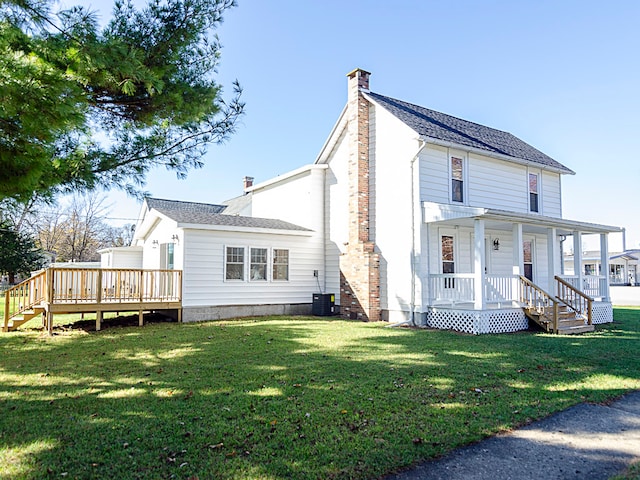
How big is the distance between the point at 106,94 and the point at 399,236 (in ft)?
28.6

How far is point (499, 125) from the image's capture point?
1881cm

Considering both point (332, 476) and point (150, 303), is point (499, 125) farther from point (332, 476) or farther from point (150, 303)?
point (332, 476)

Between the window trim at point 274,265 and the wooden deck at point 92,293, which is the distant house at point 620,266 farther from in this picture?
the wooden deck at point 92,293

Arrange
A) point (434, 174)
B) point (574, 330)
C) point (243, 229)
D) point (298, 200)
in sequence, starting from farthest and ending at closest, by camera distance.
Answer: point (298, 200) → point (243, 229) → point (434, 174) → point (574, 330)

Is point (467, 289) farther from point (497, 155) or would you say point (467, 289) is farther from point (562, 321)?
point (497, 155)

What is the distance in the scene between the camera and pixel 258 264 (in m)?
15.0

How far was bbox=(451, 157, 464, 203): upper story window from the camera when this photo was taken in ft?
44.9

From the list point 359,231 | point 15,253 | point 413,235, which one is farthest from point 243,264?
point 15,253

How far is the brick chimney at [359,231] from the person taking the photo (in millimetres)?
13531

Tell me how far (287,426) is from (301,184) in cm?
1311

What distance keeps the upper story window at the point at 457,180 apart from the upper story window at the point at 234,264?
7.23 meters

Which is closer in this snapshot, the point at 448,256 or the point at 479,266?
the point at 479,266

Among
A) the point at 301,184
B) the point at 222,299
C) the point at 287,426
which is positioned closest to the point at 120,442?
the point at 287,426

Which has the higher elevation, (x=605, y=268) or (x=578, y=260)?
(x=578, y=260)
